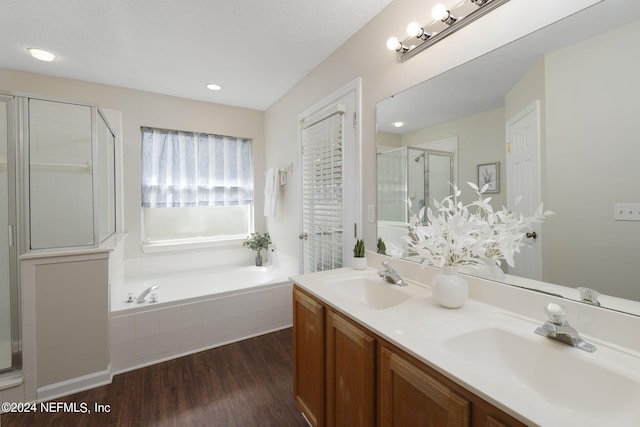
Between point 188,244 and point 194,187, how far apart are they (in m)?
0.72

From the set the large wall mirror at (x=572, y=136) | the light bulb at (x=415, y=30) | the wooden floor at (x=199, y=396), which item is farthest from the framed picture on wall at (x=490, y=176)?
the wooden floor at (x=199, y=396)

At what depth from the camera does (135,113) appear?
9.91 feet

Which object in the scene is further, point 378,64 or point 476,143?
point 378,64

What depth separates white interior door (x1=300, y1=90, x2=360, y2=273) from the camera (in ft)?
6.72

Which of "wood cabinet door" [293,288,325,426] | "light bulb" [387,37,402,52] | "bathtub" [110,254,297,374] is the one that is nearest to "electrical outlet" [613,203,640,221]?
"wood cabinet door" [293,288,325,426]

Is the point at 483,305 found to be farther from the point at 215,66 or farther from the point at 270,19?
the point at 215,66

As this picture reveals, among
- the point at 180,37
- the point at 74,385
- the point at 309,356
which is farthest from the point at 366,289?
the point at 180,37

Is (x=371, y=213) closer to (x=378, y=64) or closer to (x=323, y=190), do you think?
(x=323, y=190)

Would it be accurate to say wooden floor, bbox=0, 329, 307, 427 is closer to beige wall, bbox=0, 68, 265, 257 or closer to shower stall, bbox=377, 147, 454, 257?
shower stall, bbox=377, 147, 454, 257

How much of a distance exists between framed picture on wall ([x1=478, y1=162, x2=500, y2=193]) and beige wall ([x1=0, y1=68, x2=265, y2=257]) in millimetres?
3118

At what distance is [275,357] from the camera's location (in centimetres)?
228

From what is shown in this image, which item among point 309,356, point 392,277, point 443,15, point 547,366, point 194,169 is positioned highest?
point 443,15

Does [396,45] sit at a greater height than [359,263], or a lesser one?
greater

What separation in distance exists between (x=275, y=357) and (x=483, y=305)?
5.76 ft
